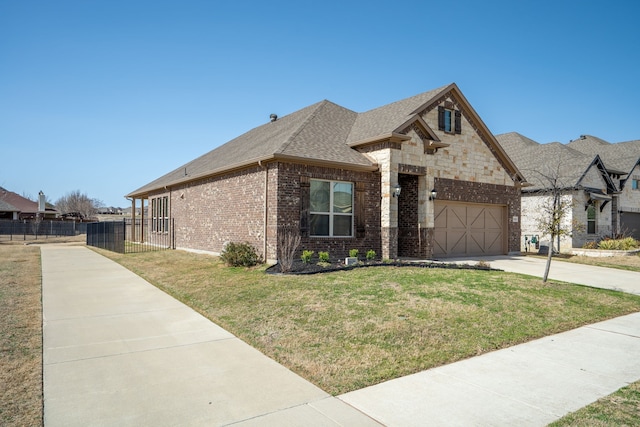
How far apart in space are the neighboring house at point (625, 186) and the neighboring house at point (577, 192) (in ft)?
0.17

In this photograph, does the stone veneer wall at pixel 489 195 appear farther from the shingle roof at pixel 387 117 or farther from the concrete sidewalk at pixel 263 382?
the concrete sidewalk at pixel 263 382

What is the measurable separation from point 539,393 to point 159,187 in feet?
74.3

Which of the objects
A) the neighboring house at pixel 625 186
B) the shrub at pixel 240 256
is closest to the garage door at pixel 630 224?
the neighboring house at pixel 625 186

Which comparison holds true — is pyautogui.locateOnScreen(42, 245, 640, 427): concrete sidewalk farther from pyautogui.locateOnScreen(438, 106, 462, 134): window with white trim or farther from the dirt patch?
pyautogui.locateOnScreen(438, 106, 462, 134): window with white trim

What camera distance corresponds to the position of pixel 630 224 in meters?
27.3

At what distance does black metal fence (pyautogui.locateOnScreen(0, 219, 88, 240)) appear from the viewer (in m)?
39.1

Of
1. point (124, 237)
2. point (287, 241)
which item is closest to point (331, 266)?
point (287, 241)

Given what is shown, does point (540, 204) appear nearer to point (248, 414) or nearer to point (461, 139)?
point (461, 139)

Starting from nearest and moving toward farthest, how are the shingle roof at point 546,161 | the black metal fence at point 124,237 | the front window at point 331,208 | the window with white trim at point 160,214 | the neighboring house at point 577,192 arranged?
the front window at point 331,208, the black metal fence at point 124,237, the neighboring house at point 577,192, the shingle roof at point 546,161, the window with white trim at point 160,214

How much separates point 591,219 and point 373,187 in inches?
611

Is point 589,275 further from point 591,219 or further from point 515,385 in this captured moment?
point 591,219

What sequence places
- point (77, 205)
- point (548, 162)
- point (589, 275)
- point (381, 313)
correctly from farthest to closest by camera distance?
point (77, 205) < point (548, 162) < point (589, 275) < point (381, 313)

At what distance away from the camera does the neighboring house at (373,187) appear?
1386 centimetres

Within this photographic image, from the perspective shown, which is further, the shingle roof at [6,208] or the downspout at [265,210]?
the shingle roof at [6,208]
